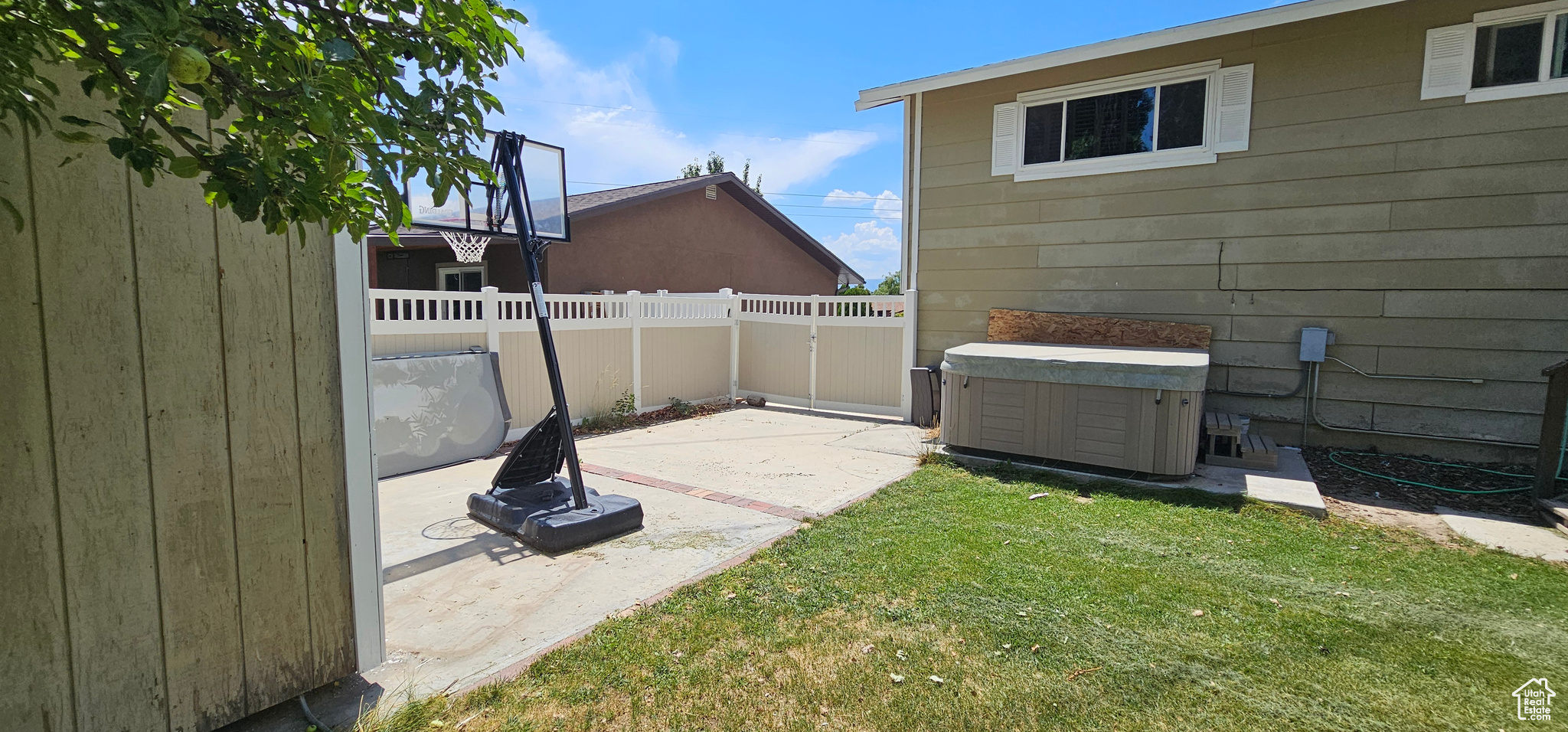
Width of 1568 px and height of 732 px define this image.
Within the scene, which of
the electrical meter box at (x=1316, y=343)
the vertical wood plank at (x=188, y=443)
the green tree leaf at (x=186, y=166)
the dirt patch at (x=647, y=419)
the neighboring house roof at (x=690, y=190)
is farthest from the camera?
the neighboring house roof at (x=690, y=190)

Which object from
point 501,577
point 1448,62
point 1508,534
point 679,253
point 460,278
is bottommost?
point 501,577

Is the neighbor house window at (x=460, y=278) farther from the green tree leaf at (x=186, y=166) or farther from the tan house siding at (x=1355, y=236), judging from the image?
the green tree leaf at (x=186, y=166)

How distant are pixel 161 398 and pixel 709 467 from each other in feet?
13.3

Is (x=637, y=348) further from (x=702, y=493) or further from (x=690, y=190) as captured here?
(x=690, y=190)

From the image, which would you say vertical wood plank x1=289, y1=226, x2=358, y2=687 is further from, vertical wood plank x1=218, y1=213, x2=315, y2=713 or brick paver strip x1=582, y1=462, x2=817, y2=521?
brick paver strip x1=582, y1=462, x2=817, y2=521

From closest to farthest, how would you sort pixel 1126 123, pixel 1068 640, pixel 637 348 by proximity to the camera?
pixel 1068 640 → pixel 1126 123 → pixel 637 348

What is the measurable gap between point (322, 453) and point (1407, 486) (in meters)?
6.71

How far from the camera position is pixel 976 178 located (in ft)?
24.3

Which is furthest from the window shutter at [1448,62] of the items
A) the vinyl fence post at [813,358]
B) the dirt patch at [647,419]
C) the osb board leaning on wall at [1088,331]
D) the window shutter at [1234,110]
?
the dirt patch at [647,419]

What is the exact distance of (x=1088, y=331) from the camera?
6.68 m

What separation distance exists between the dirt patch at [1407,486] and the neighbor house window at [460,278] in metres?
12.3

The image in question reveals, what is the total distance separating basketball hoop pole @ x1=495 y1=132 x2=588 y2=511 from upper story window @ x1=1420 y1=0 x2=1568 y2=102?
6.85 metres

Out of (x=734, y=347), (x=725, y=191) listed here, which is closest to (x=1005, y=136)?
(x=734, y=347)

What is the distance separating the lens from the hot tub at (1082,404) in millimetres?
4887
